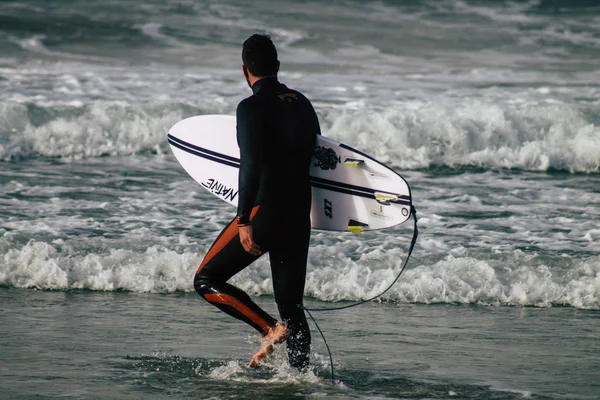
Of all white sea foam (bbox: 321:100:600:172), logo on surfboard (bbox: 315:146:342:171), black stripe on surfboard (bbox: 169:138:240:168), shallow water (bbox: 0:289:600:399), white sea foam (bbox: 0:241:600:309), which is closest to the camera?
shallow water (bbox: 0:289:600:399)

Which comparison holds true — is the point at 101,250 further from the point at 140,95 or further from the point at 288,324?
the point at 140,95

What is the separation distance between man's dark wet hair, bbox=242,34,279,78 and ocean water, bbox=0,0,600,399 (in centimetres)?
139

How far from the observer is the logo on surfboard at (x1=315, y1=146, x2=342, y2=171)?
15.9ft

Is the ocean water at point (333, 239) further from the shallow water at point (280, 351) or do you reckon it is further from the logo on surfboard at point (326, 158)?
the logo on surfboard at point (326, 158)

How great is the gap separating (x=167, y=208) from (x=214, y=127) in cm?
443

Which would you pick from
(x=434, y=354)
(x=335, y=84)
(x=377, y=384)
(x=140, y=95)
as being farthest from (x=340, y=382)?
(x=335, y=84)

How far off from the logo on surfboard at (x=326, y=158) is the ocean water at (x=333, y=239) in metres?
0.96

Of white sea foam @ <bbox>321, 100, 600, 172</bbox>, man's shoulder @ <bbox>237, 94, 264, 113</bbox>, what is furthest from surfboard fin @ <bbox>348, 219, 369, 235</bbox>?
white sea foam @ <bbox>321, 100, 600, 172</bbox>

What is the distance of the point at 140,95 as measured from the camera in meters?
17.0

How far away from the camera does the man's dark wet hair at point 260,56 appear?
4.41m

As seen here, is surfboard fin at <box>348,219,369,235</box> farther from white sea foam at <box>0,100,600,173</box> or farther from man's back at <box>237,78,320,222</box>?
white sea foam at <box>0,100,600,173</box>

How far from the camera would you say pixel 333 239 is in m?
8.47

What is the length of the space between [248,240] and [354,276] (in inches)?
117

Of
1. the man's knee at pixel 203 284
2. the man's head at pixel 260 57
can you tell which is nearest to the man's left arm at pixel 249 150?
the man's head at pixel 260 57
